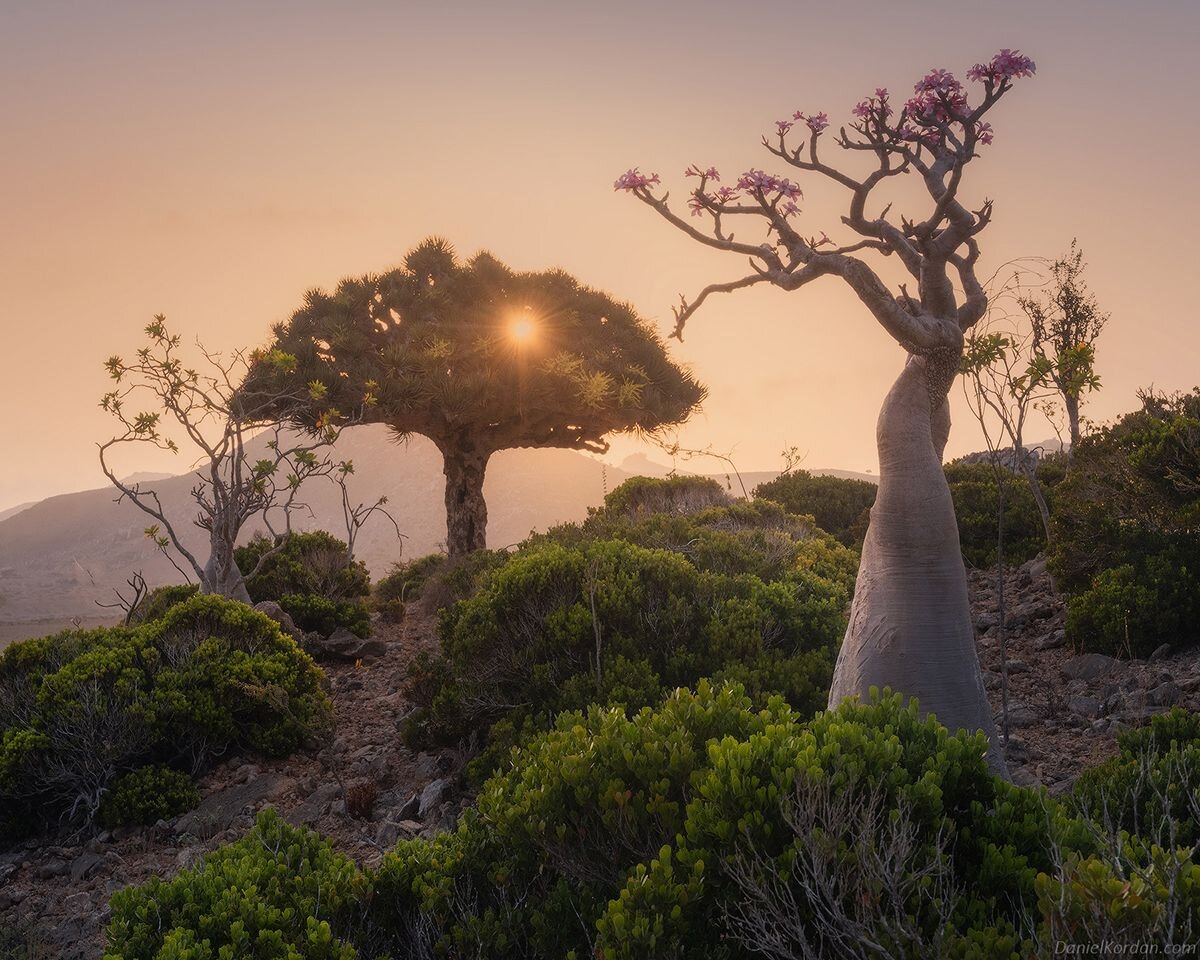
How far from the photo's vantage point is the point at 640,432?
1948cm

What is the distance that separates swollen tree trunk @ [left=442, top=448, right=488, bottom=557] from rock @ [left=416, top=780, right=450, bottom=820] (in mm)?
11148

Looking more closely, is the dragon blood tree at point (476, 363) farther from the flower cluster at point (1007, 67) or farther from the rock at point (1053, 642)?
the flower cluster at point (1007, 67)

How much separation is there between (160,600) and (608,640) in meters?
7.92

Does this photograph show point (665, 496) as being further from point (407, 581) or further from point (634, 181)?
point (634, 181)

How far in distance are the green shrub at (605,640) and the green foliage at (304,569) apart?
20.7 ft

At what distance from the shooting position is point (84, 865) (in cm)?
720

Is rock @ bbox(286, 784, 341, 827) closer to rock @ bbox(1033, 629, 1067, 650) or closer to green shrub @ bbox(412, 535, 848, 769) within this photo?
green shrub @ bbox(412, 535, 848, 769)

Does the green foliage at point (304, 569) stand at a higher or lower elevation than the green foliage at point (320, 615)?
higher

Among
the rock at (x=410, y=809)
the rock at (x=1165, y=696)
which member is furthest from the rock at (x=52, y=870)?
the rock at (x=1165, y=696)

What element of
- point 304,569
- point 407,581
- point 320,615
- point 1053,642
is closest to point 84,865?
point 320,615

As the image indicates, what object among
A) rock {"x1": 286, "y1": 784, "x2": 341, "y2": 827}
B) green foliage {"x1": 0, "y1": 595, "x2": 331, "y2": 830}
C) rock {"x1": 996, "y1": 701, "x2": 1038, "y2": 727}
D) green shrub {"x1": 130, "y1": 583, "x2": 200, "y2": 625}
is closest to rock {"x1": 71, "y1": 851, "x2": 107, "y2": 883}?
green foliage {"x1": 0, "y1": 595, "x2": 331, "y2": 830}

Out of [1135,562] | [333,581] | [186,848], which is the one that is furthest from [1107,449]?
[333,581]

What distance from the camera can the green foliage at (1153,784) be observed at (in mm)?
4172

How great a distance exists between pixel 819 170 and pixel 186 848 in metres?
7.71
